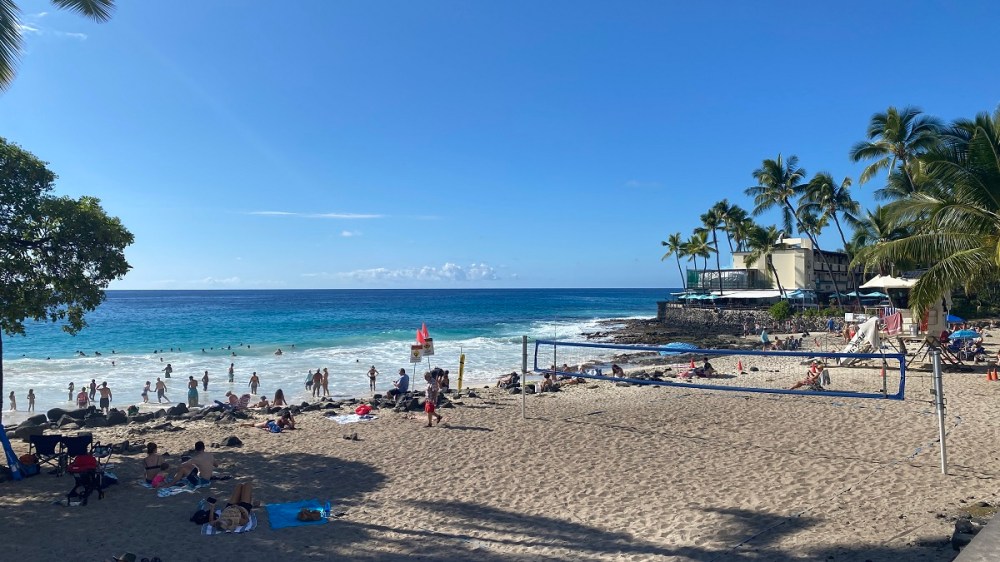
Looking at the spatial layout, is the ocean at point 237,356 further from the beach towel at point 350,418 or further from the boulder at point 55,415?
the beach towel at point 350,418

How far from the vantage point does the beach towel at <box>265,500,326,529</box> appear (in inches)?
273

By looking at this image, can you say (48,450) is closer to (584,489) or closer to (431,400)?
(431,400)

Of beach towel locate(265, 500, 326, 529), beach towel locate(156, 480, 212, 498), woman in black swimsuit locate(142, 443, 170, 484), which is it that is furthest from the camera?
woman in black swimsuit locate(142, 443, 170, 484)

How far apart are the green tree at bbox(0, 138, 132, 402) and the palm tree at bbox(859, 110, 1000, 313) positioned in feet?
45.5

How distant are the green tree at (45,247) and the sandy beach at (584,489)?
2.57m

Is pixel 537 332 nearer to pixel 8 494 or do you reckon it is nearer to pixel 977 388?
pixel 977 388

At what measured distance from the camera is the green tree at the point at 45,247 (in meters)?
8.20

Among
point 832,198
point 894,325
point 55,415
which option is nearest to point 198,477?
point 55,415

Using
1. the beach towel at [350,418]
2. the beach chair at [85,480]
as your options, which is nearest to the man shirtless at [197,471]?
the beach chair at [85,480]

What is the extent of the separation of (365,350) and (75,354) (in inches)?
673

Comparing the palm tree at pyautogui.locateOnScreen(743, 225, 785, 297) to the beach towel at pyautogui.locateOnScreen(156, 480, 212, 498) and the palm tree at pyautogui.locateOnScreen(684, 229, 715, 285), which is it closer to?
the palm tree at pyautogui.locateOnScreen(684, 229, 715, 285)

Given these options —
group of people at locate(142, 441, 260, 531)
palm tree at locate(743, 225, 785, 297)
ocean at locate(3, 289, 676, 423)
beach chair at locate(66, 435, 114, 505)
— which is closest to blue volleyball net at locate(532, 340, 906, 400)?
group of people at locate(142, 441, 260, 531)

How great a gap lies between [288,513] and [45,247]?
5.33 meters

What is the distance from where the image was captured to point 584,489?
26.5ft
